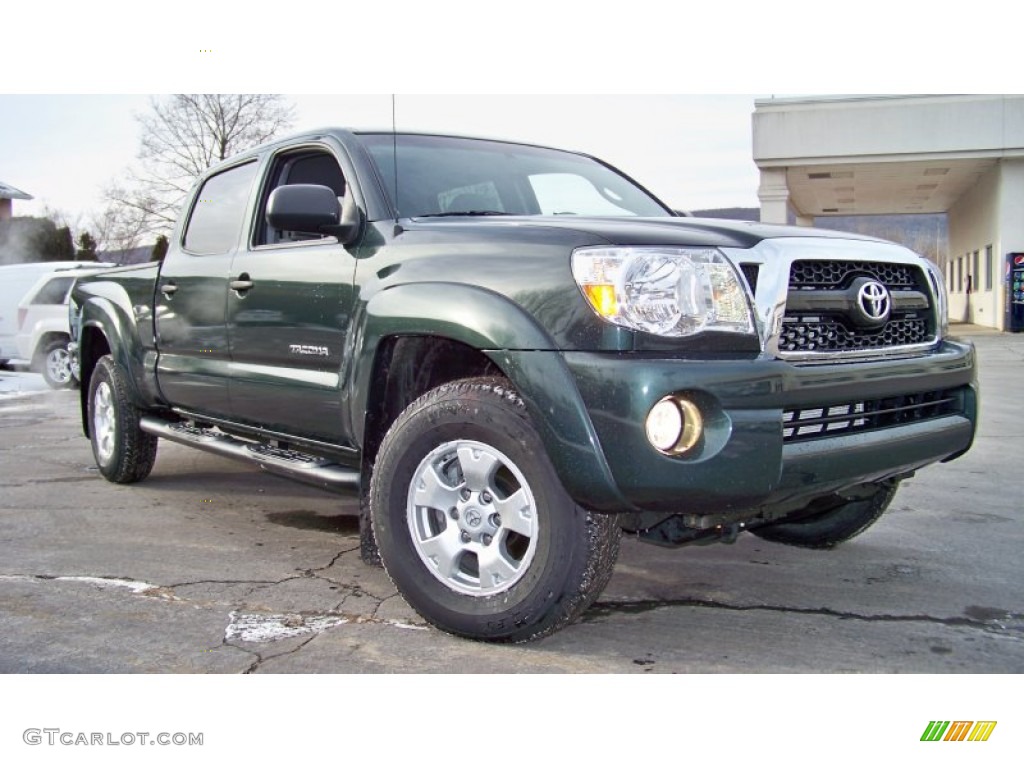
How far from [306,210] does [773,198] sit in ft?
5.51

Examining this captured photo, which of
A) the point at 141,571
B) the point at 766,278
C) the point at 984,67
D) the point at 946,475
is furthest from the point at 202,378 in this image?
the point at 946,475

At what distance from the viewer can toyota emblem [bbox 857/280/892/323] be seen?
310 centimetres

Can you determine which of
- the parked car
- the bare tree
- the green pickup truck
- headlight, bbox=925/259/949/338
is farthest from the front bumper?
the parked car

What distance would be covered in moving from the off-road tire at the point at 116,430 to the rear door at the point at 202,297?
1.87 feet

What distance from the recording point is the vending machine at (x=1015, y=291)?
787 inches

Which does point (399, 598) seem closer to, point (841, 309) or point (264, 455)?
point (264, 455)

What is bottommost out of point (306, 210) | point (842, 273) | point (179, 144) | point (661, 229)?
point (842, 273)

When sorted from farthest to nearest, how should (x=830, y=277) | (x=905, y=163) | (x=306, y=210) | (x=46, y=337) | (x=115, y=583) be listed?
1. (x=46, y=337)
2. (x=905, y=163)
3. (x=115, y=583)
4. (x=306, y=210)
5. (x=830, y=277)

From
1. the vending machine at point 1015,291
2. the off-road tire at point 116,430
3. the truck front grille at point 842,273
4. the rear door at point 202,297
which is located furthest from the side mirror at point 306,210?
the vending machine at point 1015,291

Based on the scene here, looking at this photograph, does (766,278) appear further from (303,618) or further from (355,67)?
(303,618)

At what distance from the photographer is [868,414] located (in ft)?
10.2

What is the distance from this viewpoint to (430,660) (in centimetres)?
295
